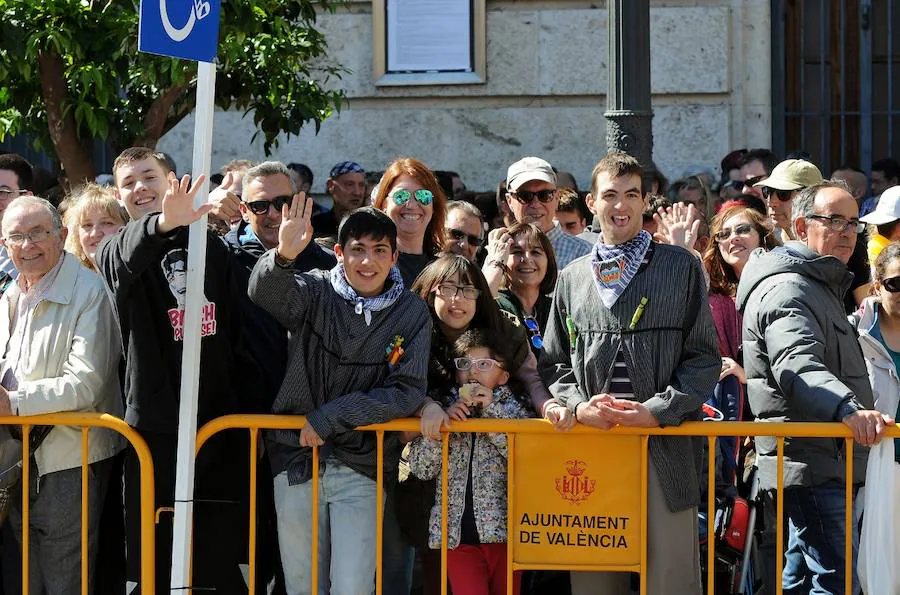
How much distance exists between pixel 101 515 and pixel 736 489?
2643mm

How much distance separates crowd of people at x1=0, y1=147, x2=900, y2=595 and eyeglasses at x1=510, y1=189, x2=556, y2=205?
1.28 metres

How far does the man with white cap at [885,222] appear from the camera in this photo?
6.69 meters

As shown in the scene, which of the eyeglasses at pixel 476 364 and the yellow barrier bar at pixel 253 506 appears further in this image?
the eyeglasses at pixel 476 364

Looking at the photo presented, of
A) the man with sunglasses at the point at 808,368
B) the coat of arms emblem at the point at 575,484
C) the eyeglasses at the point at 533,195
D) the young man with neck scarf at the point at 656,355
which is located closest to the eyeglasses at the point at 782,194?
the eyeglasses at the point at 533,195

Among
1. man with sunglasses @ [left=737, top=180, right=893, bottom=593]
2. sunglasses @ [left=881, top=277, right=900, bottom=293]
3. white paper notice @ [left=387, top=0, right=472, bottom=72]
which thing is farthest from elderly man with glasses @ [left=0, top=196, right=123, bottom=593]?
white paper notice @ [left=387, top=0, right=472, bottom=72]

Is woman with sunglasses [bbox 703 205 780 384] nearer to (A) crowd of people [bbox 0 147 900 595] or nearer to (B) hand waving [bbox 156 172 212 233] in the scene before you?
(A) crowd of people [bbox 0 147 900 595]

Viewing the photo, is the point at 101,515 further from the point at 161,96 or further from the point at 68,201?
the point at 161,96

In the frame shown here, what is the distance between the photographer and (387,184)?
251 inches

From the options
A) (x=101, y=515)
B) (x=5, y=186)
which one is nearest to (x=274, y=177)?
(x=101, y=515)

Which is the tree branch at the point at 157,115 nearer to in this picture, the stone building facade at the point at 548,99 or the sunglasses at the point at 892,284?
the stone building facade at the point at 548,99

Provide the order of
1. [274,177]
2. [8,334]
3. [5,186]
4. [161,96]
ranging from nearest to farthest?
[8,334]
[274,177]
[5,186]
[161,96]

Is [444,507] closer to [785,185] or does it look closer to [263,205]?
[263,205]

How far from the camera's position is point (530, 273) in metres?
6.07

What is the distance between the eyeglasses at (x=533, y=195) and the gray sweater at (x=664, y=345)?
184 cm
